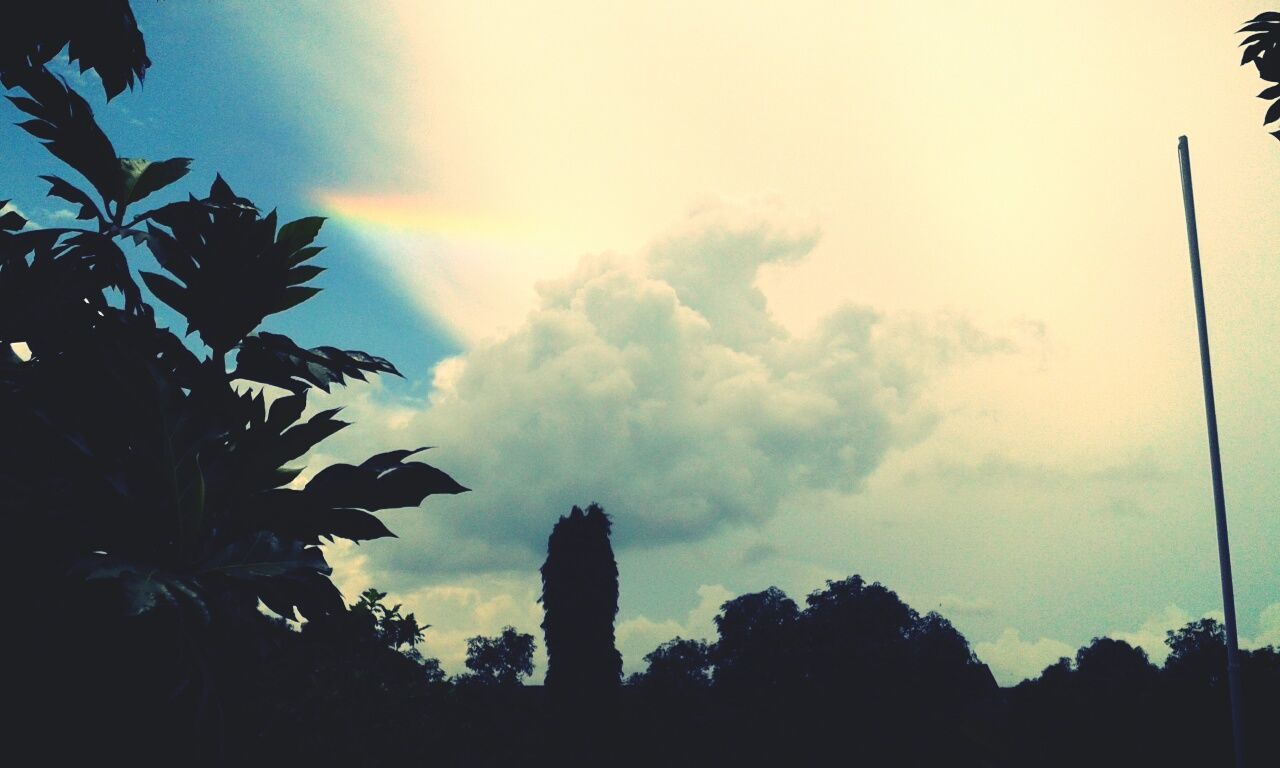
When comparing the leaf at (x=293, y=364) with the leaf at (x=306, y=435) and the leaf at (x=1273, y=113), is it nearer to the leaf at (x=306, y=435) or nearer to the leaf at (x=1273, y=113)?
the leaf at (x=306, y=435)

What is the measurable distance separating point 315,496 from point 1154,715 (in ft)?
112

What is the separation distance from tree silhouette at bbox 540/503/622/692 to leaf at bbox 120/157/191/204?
4131 cm

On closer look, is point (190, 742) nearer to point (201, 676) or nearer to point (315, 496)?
point (201, 676)

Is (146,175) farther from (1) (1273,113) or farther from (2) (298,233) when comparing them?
(1) (1273,113)

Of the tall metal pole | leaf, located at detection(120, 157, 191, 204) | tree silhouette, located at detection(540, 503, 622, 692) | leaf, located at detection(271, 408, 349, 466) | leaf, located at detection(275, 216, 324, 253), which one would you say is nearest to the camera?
leaf, located at detection(271, 408, 349, 466)

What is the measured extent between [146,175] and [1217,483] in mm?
16608

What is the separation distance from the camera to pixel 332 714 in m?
12.6

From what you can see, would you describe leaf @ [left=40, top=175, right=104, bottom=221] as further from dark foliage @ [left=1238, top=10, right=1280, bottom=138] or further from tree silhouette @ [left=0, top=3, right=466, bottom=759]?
dark foliage @ [left=1238, top=10, right=1280, bottom=138]

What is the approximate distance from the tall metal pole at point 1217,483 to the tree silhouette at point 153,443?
14586 millimetres

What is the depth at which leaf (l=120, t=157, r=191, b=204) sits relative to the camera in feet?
17.5

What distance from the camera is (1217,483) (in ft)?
54.0

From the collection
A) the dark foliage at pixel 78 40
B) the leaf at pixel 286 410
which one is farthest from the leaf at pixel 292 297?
the dark foliage at pixel 78 40

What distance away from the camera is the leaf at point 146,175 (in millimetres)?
5340

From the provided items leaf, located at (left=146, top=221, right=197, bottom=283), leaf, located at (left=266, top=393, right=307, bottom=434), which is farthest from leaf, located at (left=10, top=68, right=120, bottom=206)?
leaf, located at (left=266, top=393, right=307, bottom=434)
